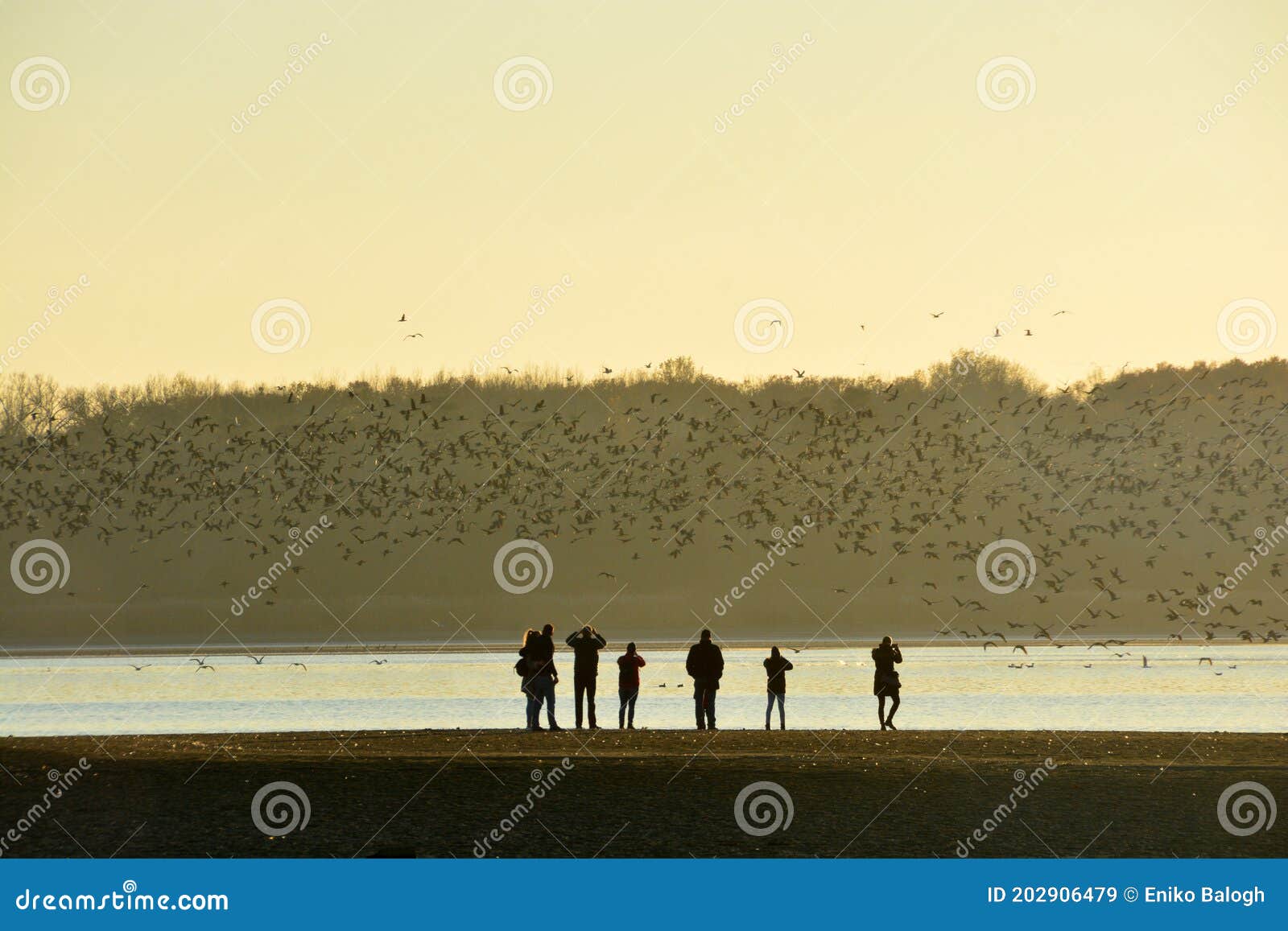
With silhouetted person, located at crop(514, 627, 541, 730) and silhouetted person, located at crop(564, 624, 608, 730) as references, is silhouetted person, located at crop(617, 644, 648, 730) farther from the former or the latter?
silhouetted person, located at crop(514, 627, 541, 730)

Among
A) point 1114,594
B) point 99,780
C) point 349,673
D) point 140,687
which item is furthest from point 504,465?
point 99,780

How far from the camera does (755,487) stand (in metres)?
117

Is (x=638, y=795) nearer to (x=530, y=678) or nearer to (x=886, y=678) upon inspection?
(x=530, y=678)

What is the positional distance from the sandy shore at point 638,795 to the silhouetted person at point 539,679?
2354mm

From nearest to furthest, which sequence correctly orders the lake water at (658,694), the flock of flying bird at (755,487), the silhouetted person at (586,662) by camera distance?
the silhouetted person at (586,662), the lake water at (658,694), the flock of flying bird at (755,487)

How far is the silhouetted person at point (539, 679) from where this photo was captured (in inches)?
1134

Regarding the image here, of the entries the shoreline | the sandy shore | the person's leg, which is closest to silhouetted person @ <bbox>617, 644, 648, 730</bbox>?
the person's leg

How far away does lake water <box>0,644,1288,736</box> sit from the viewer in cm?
3262

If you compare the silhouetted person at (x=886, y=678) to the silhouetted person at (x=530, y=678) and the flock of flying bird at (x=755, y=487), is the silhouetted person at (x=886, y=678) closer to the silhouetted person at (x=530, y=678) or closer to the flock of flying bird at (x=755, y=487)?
the silhouetted person at (x=530, y=678)

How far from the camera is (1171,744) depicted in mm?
25422

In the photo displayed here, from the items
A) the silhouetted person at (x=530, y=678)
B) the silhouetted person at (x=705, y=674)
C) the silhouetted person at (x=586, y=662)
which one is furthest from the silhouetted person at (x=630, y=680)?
the silhouetted person at (x=530, y=678)

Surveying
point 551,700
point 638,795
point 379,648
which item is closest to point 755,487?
point 379,648

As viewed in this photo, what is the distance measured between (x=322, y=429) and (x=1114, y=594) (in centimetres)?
5932

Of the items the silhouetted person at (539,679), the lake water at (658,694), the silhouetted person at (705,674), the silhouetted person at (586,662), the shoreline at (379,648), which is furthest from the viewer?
the shoreline at (379,648)
